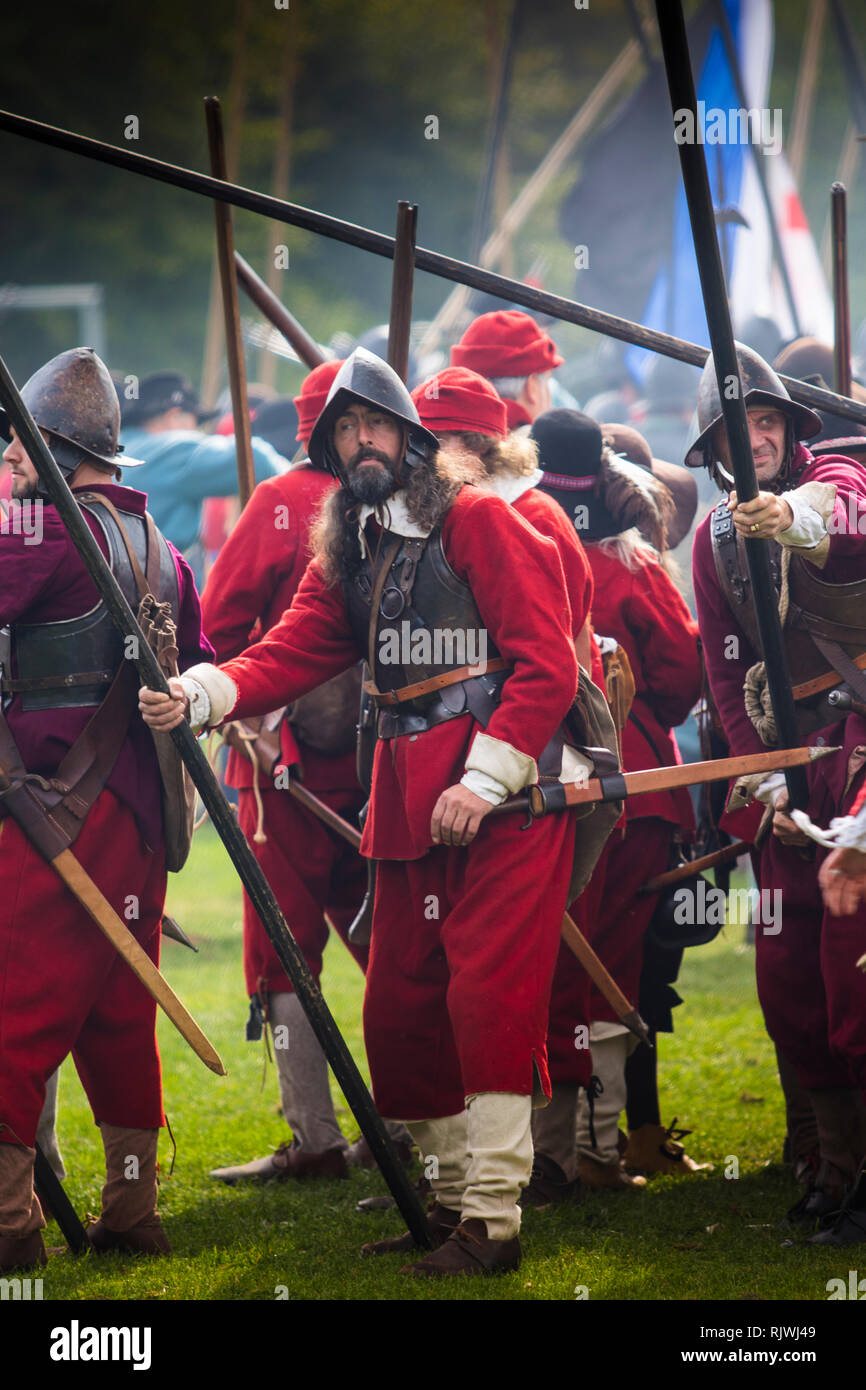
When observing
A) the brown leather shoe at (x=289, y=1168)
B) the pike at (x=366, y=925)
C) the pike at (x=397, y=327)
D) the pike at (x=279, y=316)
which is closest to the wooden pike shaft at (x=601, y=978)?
the pike at (x=366, y=925)

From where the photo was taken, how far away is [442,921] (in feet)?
14.9

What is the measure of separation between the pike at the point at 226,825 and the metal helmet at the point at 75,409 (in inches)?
10.8

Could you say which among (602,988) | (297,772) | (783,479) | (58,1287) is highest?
(783,479)

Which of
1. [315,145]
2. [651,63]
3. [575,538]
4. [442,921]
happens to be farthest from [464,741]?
[315,145]

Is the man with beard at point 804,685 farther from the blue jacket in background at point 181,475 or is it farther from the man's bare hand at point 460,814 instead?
the blue jacket in background at point 181,475

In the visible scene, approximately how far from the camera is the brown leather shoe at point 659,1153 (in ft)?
18.8

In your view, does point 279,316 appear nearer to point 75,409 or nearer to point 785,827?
point 75,409

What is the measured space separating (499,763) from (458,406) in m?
1.33

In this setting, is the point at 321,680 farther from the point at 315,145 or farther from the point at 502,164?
the point at 315,145

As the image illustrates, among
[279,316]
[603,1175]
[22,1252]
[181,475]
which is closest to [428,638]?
[22,1252]

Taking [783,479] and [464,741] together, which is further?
[783,479]

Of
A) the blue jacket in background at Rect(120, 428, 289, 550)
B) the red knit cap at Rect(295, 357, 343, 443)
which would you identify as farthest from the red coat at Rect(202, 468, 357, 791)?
the blue jacket in background at Rect(120, 428, 289, 550)

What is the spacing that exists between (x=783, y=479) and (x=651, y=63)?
10.8 meters
